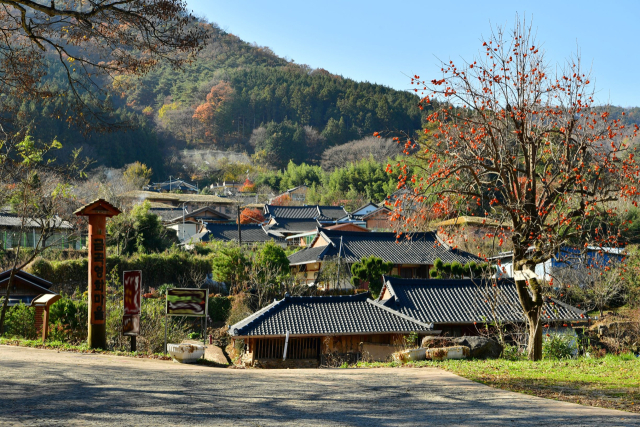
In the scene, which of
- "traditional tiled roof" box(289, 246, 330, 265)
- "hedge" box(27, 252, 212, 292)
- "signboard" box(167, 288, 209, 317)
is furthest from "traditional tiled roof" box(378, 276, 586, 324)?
"hedge" box(27, 252, 212, 292)

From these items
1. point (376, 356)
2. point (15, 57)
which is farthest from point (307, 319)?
point (15, 57)

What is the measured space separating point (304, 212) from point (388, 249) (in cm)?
1833

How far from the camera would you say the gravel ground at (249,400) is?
5184 millimetres

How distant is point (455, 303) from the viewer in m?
20.2

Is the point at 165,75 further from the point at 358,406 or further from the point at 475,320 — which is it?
the point at 358,406

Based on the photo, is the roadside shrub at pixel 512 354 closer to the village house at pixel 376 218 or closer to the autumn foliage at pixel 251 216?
the village house at pixel 376 218

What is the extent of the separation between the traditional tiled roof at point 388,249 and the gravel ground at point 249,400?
21447 millimetres

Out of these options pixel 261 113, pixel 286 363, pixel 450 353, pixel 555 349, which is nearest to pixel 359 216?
pixel 286 363

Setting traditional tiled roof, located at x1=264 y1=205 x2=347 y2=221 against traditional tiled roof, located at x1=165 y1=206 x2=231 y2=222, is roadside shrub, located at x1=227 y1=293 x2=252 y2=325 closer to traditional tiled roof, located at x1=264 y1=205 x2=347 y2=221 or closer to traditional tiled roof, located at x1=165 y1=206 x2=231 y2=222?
traditional tiled roof, located at x1=264 y1=205 x2=347 y2=221

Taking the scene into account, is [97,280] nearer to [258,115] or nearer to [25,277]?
[25,277]

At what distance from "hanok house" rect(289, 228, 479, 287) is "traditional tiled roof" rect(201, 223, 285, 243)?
978 cm

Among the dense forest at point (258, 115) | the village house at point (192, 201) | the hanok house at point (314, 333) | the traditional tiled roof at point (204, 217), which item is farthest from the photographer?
the dense forest at point (258, 115)

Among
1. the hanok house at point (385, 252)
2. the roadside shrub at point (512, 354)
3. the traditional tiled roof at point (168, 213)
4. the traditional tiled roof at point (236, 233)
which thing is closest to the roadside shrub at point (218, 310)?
the hanok house at point (385, 252)

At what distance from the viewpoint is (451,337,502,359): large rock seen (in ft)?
36.7
